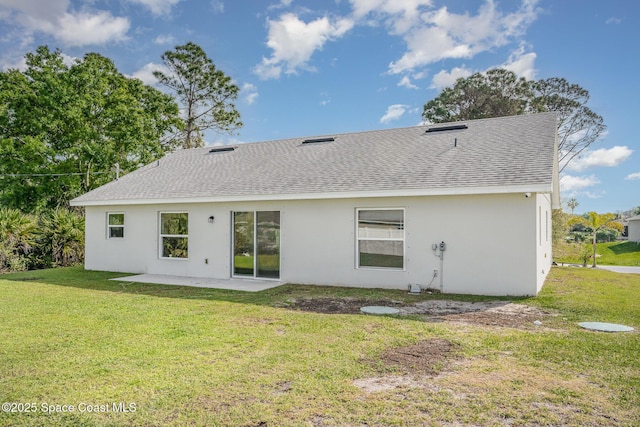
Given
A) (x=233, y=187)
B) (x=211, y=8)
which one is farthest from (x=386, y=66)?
(x=233, y=187)

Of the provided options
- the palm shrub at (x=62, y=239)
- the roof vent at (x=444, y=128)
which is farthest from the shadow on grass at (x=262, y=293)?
the roof vent at (x=444, y=128)

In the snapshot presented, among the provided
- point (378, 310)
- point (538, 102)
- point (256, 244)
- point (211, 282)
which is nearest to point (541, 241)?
point (378, 310)

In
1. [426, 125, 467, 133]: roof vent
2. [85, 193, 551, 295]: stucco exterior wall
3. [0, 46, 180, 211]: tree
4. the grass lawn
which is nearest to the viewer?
the grass lawn

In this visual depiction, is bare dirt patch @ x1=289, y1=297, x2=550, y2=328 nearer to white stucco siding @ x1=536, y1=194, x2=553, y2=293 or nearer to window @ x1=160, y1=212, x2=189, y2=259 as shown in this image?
white stucco siding @ x1=536, y1=194, x2=553, y2=293

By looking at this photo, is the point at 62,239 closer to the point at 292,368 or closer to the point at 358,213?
the point at 358,213

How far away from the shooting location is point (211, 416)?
324 cm

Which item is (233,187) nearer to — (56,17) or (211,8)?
(211,8)

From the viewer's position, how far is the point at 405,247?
9.61 meters

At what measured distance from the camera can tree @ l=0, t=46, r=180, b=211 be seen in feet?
69.4

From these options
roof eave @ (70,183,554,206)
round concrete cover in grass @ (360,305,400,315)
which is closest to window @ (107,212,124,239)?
roof eave @ (70,183,554,206)

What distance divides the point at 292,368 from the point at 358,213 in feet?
20.3

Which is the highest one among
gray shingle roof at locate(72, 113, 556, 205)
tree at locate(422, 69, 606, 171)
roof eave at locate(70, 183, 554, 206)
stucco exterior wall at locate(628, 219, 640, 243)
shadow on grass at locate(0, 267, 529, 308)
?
tree at locate(422, 69, 606, 171)

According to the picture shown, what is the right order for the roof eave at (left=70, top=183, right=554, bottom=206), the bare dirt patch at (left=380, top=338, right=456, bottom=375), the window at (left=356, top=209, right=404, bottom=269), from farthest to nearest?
the window at (left=356, top=209, right=404, bottom=269) → the roof eave at (left=70, top=183, right=554, bottom=206) → the bare dirt patch at (left=380, top=338, right=456, bottom=375)

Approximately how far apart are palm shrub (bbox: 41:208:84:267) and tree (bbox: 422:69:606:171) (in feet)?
80.8
